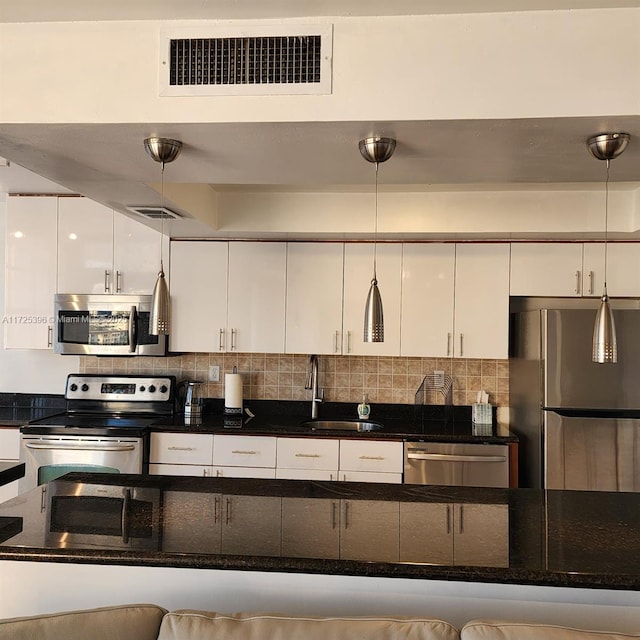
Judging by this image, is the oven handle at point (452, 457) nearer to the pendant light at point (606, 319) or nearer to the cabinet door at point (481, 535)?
the cabinet door at point (481, 535)

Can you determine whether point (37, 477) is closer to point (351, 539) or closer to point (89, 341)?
point (89, 341)

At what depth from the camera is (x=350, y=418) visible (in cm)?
412

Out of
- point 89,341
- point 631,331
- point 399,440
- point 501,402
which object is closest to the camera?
point 631,331

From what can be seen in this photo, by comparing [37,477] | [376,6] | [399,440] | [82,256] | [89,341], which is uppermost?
[376,6]

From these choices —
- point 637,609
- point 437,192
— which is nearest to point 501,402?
point 437,192

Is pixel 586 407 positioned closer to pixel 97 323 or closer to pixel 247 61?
pixel 247 61

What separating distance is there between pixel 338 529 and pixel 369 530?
0.30 ft

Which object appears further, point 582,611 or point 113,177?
point 113,177

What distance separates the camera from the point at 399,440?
3.52 metres

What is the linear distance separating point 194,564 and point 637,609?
115cm

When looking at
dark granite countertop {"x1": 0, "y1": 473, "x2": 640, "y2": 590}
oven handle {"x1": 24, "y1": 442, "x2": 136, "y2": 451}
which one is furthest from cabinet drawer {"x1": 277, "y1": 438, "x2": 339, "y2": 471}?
dark granite countertop {"x1": 0, "y1": 473, "x2": 640, "y2": 590}

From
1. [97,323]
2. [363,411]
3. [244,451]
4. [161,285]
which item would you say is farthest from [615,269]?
[97,323]

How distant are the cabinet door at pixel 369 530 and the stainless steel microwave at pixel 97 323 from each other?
238cm

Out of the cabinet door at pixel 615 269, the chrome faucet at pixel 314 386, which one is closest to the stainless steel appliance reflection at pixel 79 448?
the chrome faucet at pixel 314 386
